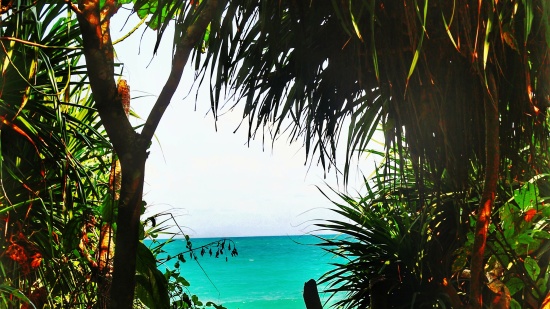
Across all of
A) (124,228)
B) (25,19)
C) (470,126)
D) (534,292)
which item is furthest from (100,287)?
(534,292)

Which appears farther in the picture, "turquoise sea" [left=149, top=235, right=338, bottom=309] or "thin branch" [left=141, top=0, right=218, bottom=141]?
"turquoise sea" [left=149, top=235, right=338, bottom=309]

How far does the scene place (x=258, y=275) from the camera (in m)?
20.6

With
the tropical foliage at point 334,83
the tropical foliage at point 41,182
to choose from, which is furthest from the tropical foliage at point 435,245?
the tropical foliage at point 41,182

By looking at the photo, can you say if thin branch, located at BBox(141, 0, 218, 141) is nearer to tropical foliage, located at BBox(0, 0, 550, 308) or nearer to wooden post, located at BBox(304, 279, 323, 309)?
tropical foliage, located at BBox(0, 0, 550, 308)

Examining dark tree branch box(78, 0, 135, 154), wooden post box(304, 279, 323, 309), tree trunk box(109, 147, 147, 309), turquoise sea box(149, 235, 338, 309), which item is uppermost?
dark tree branch box(78, 0, 135, 154)

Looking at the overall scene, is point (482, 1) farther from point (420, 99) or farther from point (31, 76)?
point (31, 76)

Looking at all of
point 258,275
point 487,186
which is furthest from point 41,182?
point 258,275

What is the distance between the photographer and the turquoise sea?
57.3 feet

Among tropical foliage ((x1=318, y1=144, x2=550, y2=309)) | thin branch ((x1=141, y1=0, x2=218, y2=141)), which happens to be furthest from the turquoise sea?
thin branch ((x1=141, y1=0, x2=218, y2=141))

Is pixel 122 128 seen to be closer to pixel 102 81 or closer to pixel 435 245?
pixel 102 81

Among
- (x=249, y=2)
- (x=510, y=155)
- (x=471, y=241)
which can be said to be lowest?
(x=471, y=241)

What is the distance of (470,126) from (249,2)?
2.61 feet

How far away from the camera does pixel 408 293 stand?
269 cm

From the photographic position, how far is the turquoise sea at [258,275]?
1748cm
